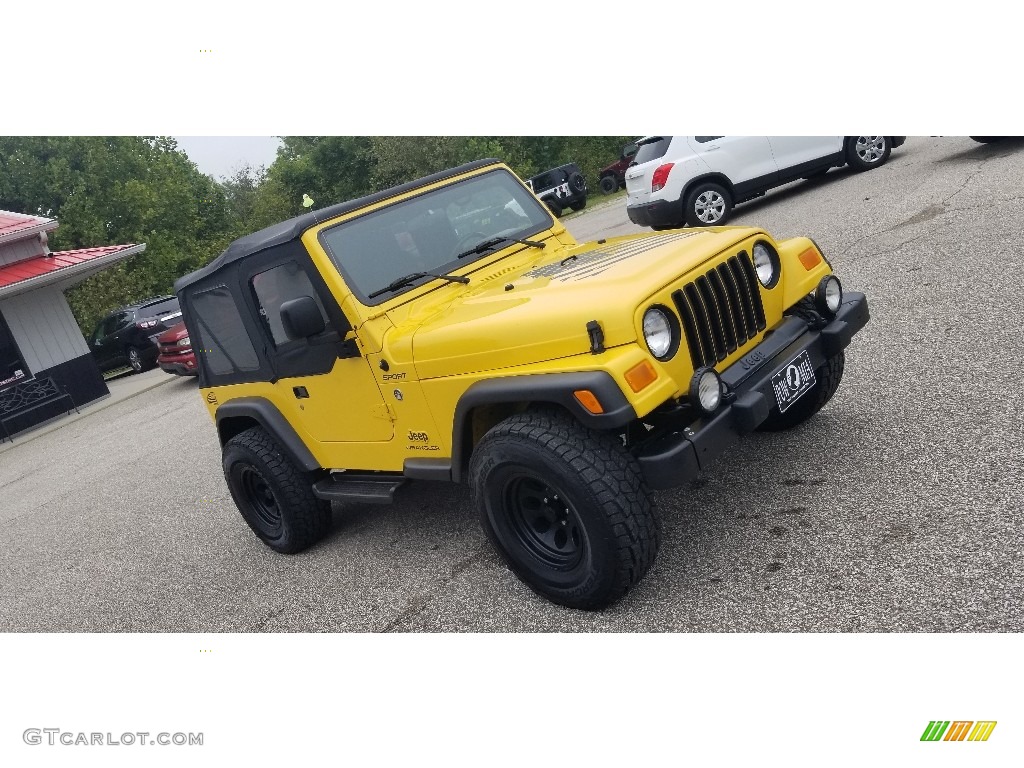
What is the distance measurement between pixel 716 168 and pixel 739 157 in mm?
375

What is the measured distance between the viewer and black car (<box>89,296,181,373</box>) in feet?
58.5

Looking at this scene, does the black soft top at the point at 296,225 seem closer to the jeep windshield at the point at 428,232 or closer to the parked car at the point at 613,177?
the jeep windshield at the point at 428,232

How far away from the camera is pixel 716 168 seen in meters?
11.9

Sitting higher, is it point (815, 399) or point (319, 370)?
point (319, 370)

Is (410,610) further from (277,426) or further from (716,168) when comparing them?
(716,168)

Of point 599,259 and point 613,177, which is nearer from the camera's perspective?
point 599,259

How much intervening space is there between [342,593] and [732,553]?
213cm

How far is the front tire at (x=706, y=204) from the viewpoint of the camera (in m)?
11.9

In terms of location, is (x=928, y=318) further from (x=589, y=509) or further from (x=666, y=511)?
(x=589, y=509)

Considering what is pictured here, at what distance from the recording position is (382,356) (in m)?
4.05

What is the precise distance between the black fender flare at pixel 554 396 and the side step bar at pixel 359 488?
29.0 inches

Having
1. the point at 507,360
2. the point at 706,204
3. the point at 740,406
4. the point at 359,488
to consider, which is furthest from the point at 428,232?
the point at 706,204

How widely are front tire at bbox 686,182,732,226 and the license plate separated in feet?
27.7
